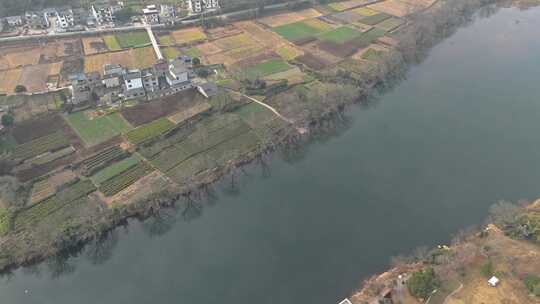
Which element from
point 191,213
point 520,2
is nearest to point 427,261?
point 191,213

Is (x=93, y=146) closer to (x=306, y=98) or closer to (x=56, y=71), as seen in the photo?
(x=56, y=71)

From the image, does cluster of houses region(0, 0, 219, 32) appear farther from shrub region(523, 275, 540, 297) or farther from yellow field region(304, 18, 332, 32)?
shrub region(523, 275, 540, 297)

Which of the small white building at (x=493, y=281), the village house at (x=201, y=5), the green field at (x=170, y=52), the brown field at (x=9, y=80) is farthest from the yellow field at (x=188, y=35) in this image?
the small white building at (x=493, y=281)

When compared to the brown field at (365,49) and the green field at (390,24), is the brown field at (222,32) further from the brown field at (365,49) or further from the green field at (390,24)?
the green field at (390,24)

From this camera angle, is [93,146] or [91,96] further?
[91,96]

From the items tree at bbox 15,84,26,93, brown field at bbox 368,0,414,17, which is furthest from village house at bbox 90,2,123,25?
brown field at bbox 368,0,414,17

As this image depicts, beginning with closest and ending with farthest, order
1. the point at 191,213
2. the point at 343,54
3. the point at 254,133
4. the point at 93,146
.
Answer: the point at 191,213
the point at 93,146
the point at 254,133
the point at 343,54

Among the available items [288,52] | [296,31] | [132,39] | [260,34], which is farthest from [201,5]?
[288,52]
